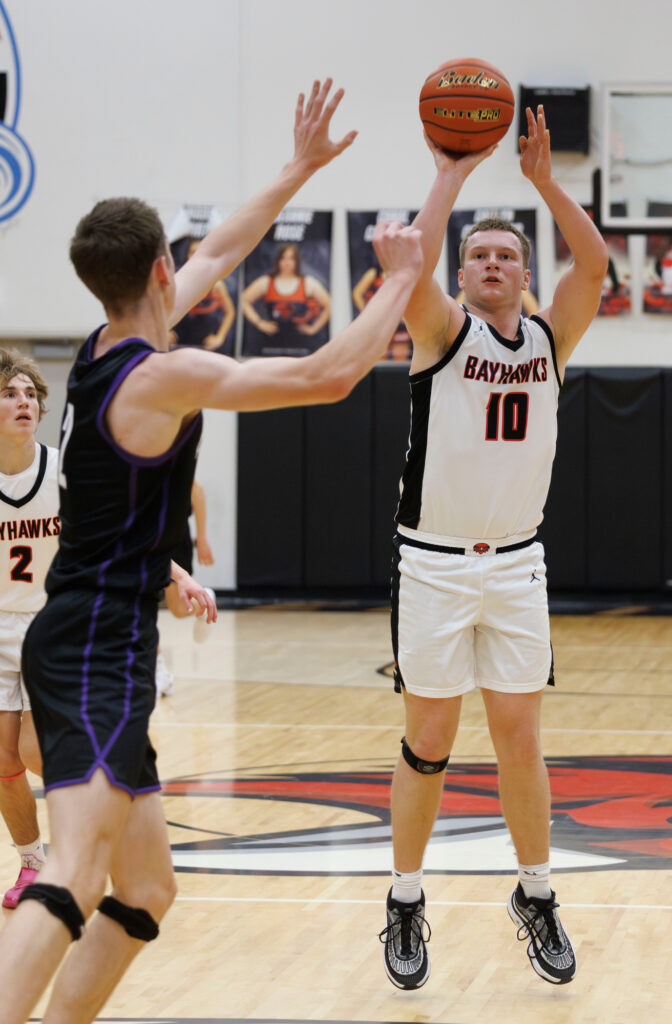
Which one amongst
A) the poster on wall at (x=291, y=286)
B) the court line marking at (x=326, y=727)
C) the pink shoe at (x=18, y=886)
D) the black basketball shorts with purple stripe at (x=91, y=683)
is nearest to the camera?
the black basketball shorts with purple stripe at (x=91, y=683)

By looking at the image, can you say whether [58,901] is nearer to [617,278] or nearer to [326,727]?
[326,727]

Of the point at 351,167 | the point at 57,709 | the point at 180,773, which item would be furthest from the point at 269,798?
the point at 351,167

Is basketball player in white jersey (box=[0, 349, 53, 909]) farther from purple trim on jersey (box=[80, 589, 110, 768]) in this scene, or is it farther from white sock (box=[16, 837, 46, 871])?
purple trim on jersey (box=[80, 589, 110, 768])

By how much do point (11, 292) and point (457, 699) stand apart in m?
10.7

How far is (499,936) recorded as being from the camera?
3834 millimetres

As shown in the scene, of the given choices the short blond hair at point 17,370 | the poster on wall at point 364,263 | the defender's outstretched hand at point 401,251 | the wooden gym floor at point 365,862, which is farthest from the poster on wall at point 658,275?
the defender's outstretched hand at point 401,251

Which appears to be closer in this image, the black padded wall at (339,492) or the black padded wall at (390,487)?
the black padded wall at (390,487)

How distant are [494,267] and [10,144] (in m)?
10.8

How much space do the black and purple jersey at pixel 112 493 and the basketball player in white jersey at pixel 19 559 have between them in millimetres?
1688

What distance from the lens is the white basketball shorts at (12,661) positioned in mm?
4125

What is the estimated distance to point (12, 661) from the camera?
417 centimetres

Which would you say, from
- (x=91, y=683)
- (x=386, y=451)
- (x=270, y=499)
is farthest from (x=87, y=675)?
(x=270, y=499)

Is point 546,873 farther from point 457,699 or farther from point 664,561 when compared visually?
point 664,561

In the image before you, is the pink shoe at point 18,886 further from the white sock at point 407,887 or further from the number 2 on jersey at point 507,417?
the number 2 on jersey at point 507,417
